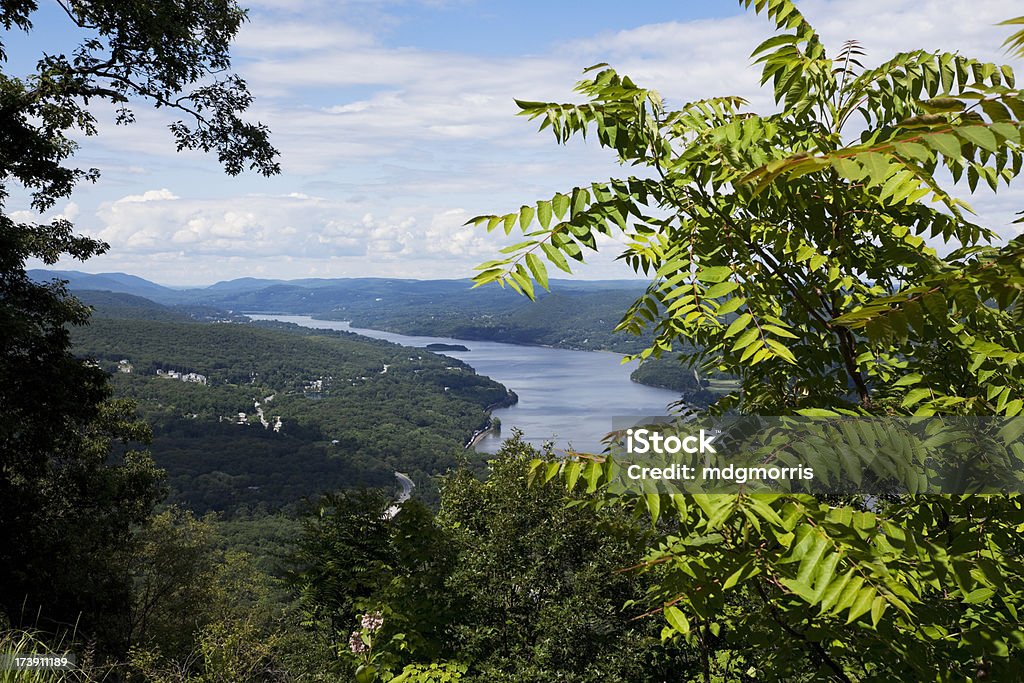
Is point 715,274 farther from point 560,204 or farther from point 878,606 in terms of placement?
point 878,606

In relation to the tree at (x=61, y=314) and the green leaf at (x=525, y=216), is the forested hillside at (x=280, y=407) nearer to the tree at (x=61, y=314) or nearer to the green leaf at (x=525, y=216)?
the tree at (x=61, y=314)

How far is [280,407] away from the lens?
134500 mm

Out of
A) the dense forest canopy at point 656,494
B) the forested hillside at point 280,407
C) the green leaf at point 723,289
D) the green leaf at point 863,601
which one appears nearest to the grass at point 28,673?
the dense forest canopy at point 656,494

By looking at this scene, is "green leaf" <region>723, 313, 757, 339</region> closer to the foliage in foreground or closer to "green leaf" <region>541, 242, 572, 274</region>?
"green leaf" <region>541, 242, 572, 274</region>

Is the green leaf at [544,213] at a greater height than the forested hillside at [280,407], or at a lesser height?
greater

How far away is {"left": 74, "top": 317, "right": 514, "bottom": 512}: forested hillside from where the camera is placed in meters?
90.8

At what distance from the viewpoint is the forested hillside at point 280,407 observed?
3573 inches

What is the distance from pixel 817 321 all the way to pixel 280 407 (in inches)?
5548

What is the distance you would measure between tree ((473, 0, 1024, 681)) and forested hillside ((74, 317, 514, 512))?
76913mm

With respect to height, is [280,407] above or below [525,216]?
below

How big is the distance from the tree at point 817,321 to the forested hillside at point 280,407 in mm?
76913

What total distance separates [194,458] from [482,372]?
101 metres

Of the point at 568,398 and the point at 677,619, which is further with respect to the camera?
the point at 568,398

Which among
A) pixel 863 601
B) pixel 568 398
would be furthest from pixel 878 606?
pixel 568 398
